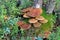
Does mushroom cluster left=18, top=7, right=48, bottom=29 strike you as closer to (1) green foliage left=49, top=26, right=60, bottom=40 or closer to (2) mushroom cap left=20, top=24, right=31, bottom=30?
(2) mushroom cap left=20, top=24, right=31, bottom=30

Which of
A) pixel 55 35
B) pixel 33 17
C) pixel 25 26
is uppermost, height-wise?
pixel 33 17

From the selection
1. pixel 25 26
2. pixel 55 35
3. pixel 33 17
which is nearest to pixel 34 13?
pixel 33 17

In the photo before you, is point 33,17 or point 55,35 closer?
point 33,17

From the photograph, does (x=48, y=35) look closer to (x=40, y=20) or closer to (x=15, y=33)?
(x=40, y=20)

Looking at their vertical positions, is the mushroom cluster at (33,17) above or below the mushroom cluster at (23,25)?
above

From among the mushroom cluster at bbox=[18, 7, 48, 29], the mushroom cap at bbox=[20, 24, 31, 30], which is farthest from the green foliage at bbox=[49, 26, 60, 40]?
the mushroom cap at bbox=[20, 24, 31, 30]

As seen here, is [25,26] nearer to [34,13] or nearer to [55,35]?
[34,13]

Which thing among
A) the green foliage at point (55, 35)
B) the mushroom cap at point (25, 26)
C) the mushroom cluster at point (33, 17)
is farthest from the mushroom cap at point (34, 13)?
the green foliage at point (55, 35)

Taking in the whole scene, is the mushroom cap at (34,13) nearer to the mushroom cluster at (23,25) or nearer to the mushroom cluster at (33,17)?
the mushroom cluster at (33,17)

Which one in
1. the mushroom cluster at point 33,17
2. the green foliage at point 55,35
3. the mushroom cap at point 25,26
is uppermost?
the mushroom cluster at point 33,17

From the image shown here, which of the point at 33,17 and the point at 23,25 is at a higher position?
the point at 33,17

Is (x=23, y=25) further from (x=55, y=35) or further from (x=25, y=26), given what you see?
(x=55, y=35)
